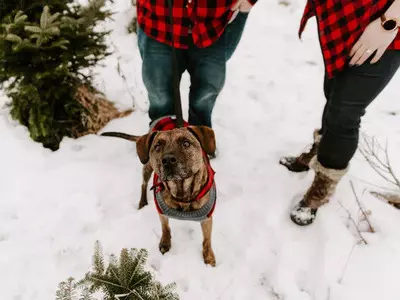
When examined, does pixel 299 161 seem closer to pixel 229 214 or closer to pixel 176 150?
pixel 229 214

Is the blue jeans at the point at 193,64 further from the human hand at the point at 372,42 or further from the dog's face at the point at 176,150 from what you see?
the human hand at the point at 372,42

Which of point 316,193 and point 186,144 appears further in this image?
point 316,193

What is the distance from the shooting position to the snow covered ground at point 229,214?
7.54 ft

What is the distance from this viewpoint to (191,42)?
2238 millimetres

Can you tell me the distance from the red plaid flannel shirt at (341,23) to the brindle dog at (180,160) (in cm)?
83

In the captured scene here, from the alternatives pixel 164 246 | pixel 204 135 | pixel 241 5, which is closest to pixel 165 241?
pixel 164 246

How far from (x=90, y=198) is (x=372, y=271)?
2334mm

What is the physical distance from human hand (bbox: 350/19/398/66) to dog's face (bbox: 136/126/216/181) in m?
0.93

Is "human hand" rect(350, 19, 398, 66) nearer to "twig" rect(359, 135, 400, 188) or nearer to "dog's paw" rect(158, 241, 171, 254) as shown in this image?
"twig" rect(359, 135, 400, 188)

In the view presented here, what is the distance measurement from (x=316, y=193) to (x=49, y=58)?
8.13 ft

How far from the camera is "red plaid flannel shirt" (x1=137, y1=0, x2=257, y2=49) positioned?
1999mm

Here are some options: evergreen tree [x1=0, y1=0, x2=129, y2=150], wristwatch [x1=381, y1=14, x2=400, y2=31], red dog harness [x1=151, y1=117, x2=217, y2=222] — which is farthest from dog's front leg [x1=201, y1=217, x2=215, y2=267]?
evergreen tree [x1=0, y1=0, x2=129, y2=150]

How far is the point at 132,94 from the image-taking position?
3.99m

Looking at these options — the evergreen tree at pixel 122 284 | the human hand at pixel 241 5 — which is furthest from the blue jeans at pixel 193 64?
the evergreen tree at pixel 122 284
